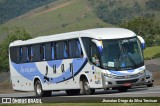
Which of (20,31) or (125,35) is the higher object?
(20,31)

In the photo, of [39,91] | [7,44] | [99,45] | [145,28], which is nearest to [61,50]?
[99,45]

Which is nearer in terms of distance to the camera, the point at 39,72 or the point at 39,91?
the point at 39,72

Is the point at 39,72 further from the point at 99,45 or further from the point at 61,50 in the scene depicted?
the point at 99,45

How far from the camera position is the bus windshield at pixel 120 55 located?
28.0 m

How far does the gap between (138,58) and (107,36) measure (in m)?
1.80

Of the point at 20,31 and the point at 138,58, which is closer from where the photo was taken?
the point at 138,58

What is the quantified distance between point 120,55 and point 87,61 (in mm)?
1694

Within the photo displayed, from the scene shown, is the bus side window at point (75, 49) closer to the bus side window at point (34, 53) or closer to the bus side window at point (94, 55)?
the bus side window at point (94, 55)

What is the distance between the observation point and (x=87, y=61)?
94.5 ft

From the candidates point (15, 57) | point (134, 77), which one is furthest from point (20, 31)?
point (134, 77)

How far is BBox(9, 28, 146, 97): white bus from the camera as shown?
2803 cm

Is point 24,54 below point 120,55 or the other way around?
the other way around

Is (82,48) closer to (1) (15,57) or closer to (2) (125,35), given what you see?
(2) (125,35)

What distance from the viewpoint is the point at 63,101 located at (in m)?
22.3
